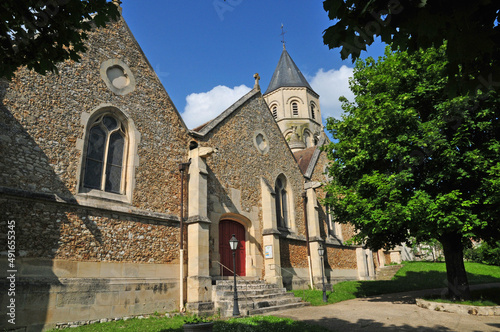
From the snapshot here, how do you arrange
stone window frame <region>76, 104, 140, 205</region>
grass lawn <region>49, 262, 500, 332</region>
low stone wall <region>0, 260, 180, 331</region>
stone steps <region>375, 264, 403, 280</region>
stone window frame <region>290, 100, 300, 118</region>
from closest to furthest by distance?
low stone wall <region>0, 260, 180, 331</region> < grass lawn <region>49, 262, 500, 332</region> < stone window frame <region>76, 104, 140, 205</region> < stone steps <region>375, 264, 403, 280</region> < stone window frame <region>290, 100, 300, 118</region>

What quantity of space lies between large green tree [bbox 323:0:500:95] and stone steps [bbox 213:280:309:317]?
9.16m

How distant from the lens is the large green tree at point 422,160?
9.72 m

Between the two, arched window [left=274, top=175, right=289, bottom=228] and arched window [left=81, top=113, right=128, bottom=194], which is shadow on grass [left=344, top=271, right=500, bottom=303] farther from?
arched window [left=81, top=113, right=128, bottom=194]

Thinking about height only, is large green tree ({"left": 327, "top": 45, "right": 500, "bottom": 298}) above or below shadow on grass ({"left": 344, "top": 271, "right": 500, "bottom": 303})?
above

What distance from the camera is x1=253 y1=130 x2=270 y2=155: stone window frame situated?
53.7 feet

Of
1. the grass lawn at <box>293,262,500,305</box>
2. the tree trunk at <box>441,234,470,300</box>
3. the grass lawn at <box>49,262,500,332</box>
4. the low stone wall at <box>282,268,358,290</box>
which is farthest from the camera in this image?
the low stone wall at <box>282,268,358,290</box>

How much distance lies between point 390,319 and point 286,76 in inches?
1552

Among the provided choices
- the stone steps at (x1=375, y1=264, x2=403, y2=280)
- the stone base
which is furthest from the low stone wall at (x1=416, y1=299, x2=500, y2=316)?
the stone steps at (x1=375, y1=264, x2=403, y2=280)

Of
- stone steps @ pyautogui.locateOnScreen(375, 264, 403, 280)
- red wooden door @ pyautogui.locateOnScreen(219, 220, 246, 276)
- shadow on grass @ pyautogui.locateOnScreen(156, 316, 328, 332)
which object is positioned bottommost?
shadow on grass @ pyautogui.locateOnScreen(156, 316, 328, 332)

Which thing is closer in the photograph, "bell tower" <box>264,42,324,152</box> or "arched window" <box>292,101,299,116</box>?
"bell tower" <box>264,42,324,152</box>

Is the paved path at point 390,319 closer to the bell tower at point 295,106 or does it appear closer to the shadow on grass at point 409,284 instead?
the shadow on grass at point 409,284

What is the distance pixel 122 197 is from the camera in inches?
404

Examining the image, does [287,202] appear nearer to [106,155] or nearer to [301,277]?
[301,277]

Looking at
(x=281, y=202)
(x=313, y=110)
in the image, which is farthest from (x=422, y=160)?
(x=313, y=110)
